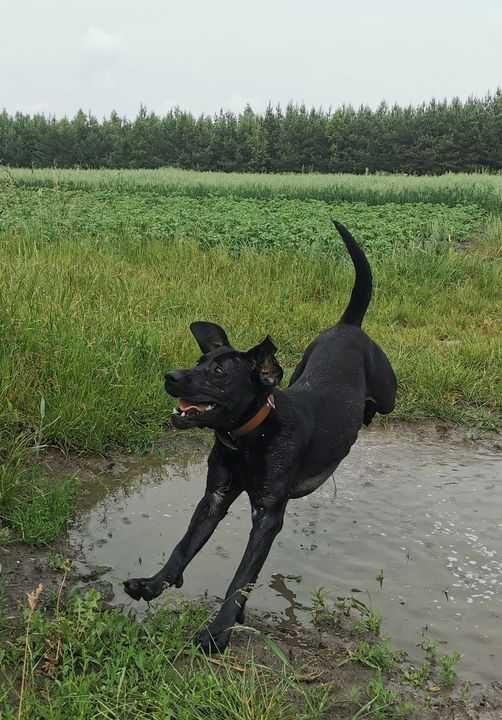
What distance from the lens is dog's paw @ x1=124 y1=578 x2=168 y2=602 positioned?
9.57 ft

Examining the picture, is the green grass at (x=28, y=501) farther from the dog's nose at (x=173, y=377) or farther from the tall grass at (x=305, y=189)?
the tall grass at (x=305, y=189)

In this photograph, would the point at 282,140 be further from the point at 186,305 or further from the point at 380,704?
the point at 380,704

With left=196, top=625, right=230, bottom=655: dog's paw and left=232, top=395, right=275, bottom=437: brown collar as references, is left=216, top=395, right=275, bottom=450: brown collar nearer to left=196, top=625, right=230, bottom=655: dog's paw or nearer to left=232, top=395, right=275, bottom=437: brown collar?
left=232, top=395, right=275, bottom=437: brown collar

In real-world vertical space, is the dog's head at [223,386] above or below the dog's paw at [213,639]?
above

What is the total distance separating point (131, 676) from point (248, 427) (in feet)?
3.26

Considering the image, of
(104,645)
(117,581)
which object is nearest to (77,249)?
(117,581)

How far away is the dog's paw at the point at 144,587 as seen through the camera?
292 cm

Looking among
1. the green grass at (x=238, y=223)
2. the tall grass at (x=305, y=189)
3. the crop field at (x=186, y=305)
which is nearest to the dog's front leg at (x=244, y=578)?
the crop field at (x=186, y=305)

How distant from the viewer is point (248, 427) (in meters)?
2.98

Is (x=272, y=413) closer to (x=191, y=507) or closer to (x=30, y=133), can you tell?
(x=191, y=507)

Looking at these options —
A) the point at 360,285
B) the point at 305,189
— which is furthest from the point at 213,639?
the point at 305,189

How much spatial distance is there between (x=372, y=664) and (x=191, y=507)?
1.60 m

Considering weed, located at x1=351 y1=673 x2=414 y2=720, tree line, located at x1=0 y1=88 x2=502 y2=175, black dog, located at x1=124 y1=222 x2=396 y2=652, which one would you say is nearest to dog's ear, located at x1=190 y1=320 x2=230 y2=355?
black dog, located at x1=124 y1=222 x2=396 y2=652

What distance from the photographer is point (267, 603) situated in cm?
320
